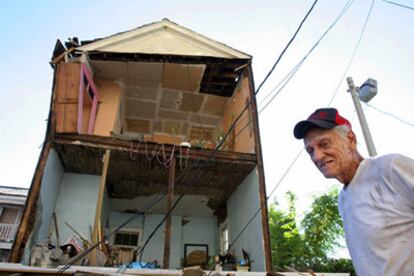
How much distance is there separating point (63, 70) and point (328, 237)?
2101 centimetres

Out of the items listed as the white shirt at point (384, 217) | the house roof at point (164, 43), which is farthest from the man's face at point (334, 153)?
the house roof at point (164, 43)

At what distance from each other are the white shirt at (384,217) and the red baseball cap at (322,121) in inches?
12.5

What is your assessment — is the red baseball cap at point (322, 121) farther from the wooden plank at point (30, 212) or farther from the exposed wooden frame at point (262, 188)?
the wooden plank at point (30, 212)

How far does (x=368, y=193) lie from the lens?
1455 mm

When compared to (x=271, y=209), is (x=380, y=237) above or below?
below

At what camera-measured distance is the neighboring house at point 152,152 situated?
290 inches

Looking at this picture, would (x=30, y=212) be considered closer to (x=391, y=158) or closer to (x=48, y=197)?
(x=48, y=197)

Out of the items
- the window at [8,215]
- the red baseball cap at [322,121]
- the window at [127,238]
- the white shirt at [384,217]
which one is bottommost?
the white shirt at [384,217]

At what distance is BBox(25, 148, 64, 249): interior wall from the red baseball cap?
6924 mm

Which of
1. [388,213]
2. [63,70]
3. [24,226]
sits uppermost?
[63,70]

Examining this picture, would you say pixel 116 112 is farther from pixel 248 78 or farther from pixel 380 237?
pixel 380 237

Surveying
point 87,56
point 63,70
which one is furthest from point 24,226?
point 87,56

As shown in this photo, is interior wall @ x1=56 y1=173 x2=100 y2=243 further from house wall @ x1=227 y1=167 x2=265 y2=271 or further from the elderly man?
the elderly man

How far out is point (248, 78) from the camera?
949cm
